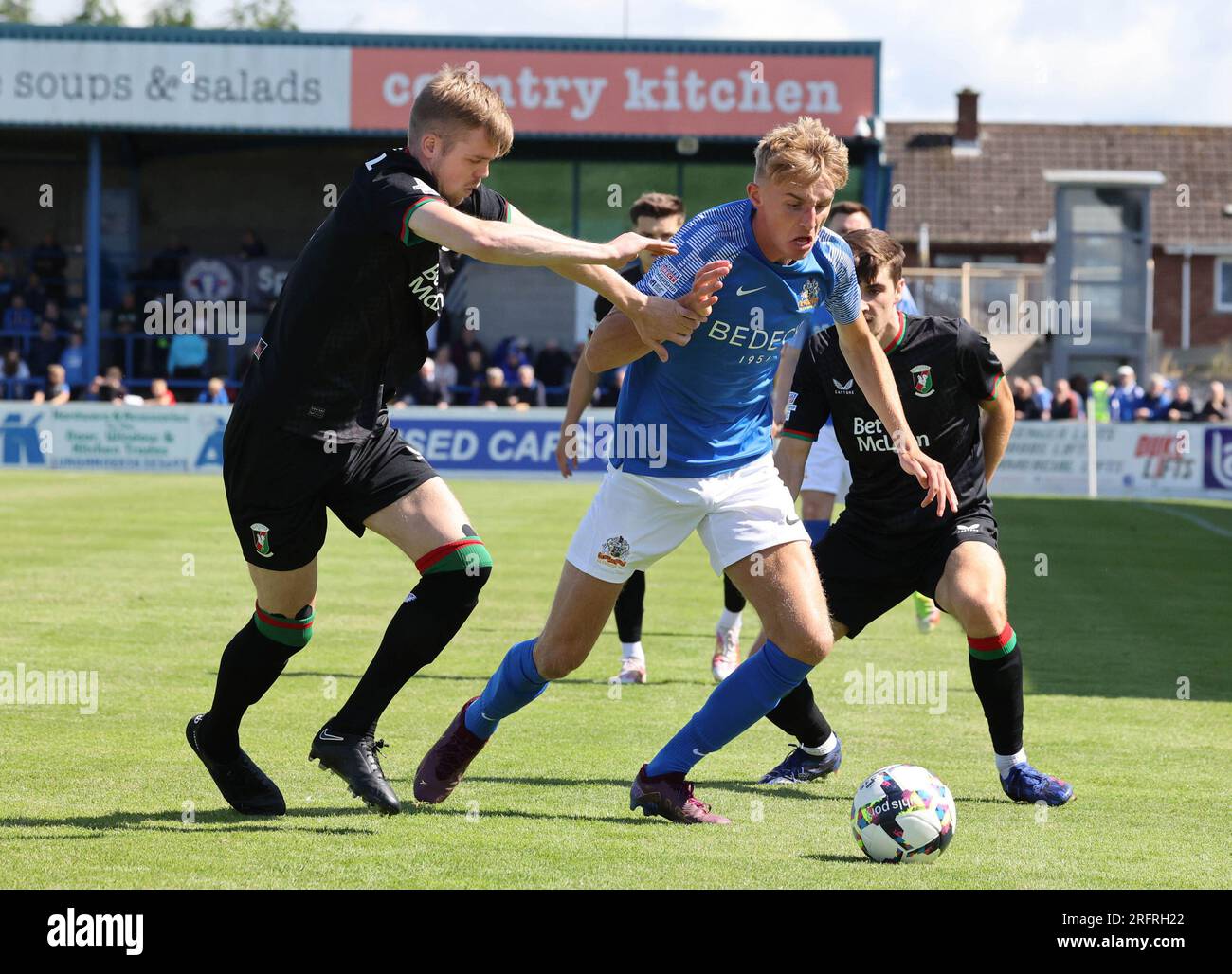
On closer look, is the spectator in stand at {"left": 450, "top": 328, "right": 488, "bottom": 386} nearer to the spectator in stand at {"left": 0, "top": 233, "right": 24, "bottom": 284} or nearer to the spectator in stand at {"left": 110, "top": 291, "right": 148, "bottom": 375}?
the spectator in stand at {"left": 110, "top": 291, "right": 148, "bottom": 375}

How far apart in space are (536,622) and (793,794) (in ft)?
16.0

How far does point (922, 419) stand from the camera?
619cm

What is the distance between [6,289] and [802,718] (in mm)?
31491

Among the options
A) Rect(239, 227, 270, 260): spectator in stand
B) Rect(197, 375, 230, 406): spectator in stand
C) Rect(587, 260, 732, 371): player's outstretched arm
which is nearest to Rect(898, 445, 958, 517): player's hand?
Rect(587, 260, 732, 371): player's outstretched arm

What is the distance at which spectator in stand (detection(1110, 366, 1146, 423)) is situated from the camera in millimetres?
27573

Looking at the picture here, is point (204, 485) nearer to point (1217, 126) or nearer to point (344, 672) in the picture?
point (344, 672)

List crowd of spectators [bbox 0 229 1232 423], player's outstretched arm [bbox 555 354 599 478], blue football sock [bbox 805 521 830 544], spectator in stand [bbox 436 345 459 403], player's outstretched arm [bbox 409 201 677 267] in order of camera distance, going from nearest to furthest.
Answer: player's outstretched arm [bbox 409 201 677 267] → player's outstretched arm [bbox 555 354 599 478] → blue football sock [bbox 805 521 830 544] → crowd of spectators [bbox 0 229 1232 423] → spectator in stand [bbox 436 345 459 403]

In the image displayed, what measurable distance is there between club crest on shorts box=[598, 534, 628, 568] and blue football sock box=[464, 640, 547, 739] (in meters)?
0.45

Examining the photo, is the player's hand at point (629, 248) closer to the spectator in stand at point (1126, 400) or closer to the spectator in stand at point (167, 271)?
the spectator in stand at point (1126, 400)

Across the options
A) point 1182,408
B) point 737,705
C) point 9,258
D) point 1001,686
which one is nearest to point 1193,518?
point 1182,408

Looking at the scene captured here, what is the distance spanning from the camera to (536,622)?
10656 mm

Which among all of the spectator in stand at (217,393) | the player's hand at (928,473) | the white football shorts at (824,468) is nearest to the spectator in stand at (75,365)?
the spectator in stand at (217,393)

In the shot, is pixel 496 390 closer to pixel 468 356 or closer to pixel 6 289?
pixel 468 356
